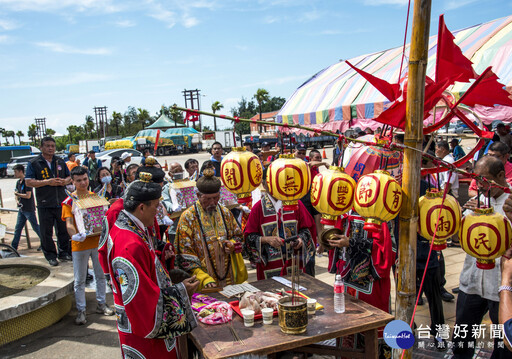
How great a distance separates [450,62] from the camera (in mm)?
2250

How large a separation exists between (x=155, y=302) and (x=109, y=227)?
0.71 m

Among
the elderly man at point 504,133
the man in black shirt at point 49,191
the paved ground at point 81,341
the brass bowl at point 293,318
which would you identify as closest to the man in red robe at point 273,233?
the brass bowl at point 293,318

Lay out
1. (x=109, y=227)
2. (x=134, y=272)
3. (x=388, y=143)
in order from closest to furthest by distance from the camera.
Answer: (x=388, y=143)
(x=134, y=272)
(x=109, y=227)

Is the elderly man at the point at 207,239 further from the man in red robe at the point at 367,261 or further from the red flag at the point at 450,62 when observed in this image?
the red flag at the point at 450,62

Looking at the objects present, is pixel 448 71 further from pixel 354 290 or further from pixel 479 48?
pixel 479 48

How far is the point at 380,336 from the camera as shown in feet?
11.4

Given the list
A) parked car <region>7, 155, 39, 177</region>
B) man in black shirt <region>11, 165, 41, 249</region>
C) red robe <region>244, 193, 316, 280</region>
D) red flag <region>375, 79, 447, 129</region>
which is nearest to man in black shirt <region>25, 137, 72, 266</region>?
man in black shirt <region>11, 165, 41, 249</region>

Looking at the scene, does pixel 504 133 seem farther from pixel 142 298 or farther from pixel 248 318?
pixel 142 298

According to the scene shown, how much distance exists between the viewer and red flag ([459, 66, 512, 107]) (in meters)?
2.21

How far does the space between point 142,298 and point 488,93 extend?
2.43 metres

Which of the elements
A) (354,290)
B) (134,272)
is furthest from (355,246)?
(134,272)

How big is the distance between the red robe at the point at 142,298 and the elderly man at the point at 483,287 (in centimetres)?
242

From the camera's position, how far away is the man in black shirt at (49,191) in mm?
6344

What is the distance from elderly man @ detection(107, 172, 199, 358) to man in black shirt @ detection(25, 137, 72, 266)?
4.40 metres
